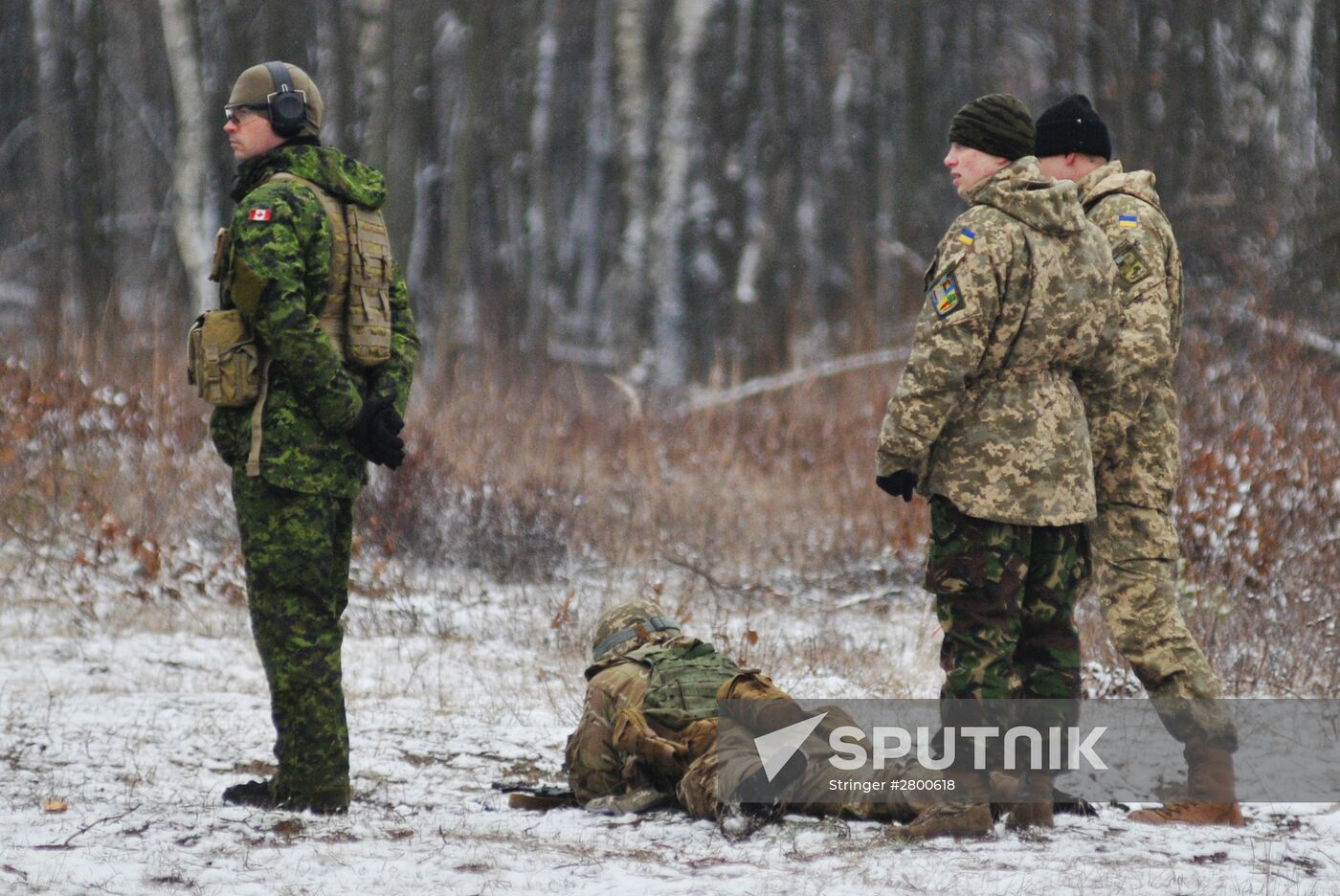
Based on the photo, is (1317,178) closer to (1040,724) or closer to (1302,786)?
(1302,786)

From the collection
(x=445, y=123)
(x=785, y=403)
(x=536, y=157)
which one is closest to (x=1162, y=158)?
(x=785, y=403)

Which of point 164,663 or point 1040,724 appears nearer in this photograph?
point 1040,724

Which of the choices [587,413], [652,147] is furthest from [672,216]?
[652,147]

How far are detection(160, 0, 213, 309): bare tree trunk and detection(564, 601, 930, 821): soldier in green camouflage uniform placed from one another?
307 inches

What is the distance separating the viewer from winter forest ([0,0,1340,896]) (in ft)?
13.0

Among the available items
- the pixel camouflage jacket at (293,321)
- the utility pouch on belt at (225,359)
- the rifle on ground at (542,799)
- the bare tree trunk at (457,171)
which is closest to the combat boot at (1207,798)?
the rifle on ground at (542,799)

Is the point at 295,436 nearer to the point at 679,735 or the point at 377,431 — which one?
the point at 377,431

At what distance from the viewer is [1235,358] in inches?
413

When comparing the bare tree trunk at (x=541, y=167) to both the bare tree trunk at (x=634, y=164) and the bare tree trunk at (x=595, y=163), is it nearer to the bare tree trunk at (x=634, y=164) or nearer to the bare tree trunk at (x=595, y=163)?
the bare tree trunk at (x=595, y=163)

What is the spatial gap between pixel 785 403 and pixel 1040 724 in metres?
7.65

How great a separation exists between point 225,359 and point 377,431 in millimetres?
449

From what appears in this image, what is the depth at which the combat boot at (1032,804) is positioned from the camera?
158 inches

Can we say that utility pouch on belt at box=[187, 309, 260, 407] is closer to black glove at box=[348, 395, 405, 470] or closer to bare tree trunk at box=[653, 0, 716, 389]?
black glove at box=[348, 395, 405, 470]

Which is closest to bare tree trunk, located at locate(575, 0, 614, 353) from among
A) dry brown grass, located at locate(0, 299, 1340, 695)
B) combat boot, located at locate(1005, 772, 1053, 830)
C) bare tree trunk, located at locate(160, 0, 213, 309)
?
bare tree trunk, located at locate(160, 0, 213, 309)
